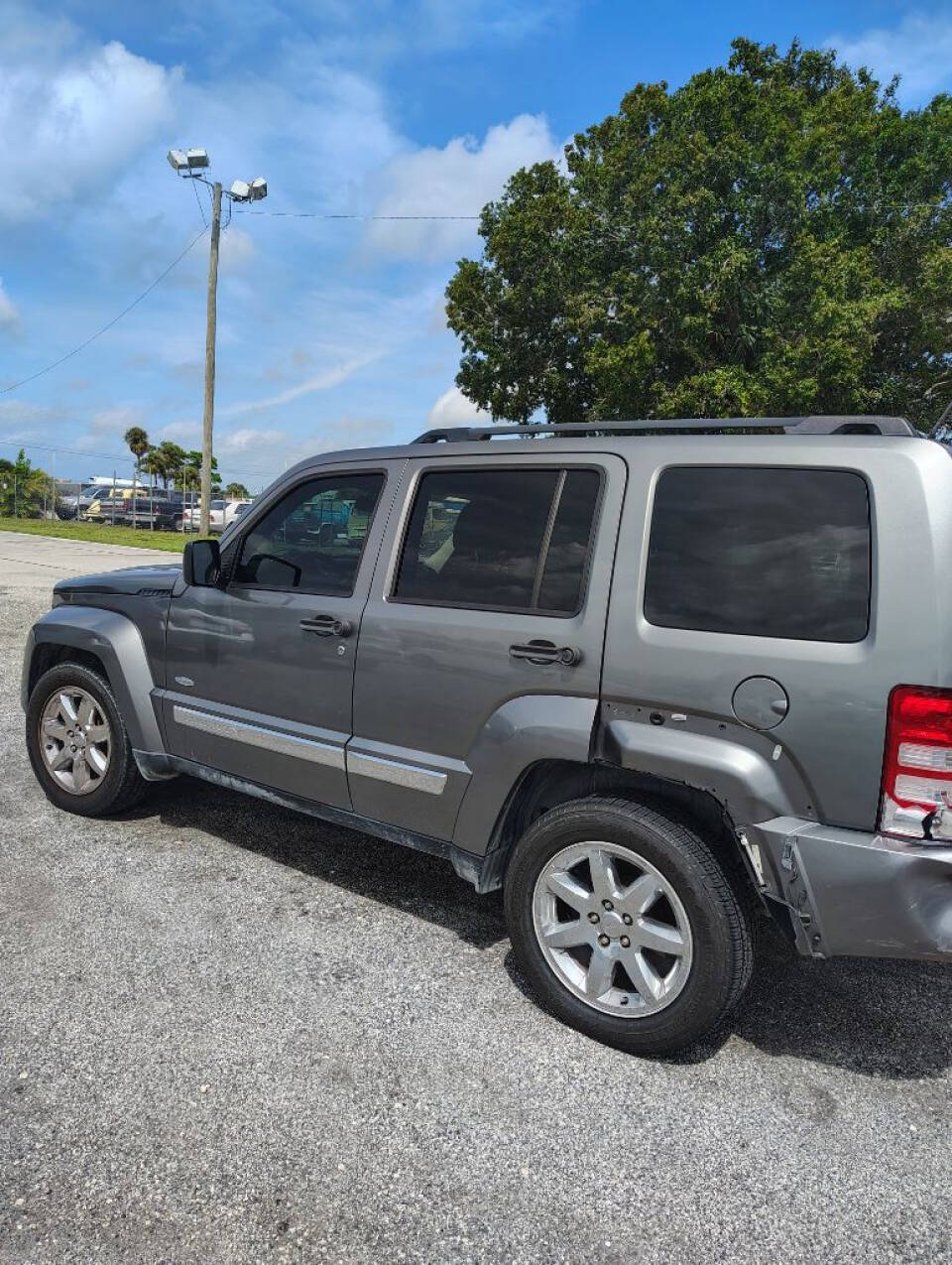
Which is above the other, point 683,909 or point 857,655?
point 857,655

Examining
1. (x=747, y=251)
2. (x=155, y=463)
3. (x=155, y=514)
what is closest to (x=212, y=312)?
(x=747, y=251)

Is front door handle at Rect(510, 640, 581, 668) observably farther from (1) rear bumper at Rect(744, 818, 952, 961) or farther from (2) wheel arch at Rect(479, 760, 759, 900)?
(1) rear bumper at Rect(744, 818, 952, 961)

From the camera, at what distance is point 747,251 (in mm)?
19984

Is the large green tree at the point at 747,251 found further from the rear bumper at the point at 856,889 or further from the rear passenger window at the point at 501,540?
the rear bumper at the point at 856,889

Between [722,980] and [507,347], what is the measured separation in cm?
2428

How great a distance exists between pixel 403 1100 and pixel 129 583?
8.85 ft

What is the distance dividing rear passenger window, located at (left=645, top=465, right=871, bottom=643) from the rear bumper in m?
0.53

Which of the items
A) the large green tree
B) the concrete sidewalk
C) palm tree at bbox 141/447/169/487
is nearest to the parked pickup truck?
the concrete sidewalk

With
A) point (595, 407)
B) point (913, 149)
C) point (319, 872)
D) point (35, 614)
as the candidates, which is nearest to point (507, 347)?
point (595, 407)

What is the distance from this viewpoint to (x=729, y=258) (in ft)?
63.7

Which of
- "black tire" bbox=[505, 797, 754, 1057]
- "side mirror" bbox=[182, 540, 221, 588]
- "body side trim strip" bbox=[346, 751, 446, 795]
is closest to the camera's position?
"black tire" bbox=[505, 797, 754, 1057]

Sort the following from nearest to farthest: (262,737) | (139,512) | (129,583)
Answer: (262,737)
(129,583)
(139,512)

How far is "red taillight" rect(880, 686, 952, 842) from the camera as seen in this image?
2139mm

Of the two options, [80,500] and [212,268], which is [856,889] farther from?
[80,500]
